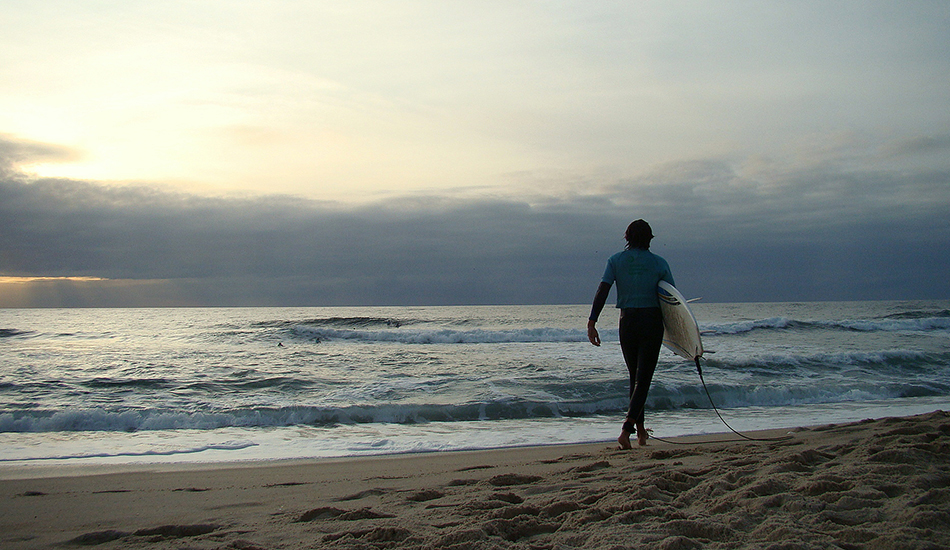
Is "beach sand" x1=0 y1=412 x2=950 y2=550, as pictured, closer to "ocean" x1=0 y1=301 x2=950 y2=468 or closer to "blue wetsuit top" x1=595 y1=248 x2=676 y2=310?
"blue wetsuit top" x1=595 y1=248 x2=676 y2=310

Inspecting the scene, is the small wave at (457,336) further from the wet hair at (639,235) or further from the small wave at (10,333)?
the wet hair at (639,235)

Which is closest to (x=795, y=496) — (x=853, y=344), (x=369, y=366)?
(x=369, y=366)

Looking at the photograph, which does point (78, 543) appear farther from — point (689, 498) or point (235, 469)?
point (689, 498)

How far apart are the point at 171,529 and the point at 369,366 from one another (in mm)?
10523

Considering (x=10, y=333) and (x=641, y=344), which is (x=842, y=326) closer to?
(x=641, y=344)

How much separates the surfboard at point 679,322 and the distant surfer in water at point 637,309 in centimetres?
10

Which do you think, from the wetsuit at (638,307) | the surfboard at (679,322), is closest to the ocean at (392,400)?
the wetsuit at (638,307)

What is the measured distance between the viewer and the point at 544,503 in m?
2.91

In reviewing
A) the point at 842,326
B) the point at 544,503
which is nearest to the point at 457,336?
the point at 842,326

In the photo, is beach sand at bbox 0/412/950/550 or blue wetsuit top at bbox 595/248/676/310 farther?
blue wetsuit top at bbox 595/248/676/310

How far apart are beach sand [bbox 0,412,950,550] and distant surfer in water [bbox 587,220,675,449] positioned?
59 cm

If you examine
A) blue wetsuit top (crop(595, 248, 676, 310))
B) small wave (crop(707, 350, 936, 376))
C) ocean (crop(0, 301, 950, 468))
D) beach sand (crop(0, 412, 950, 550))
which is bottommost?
small wave (crop(707, 350, 936, 376))

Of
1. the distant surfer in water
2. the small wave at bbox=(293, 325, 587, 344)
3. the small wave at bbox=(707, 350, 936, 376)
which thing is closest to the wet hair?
the distant surfer in water

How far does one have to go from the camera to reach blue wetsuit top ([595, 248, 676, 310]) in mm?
4766
